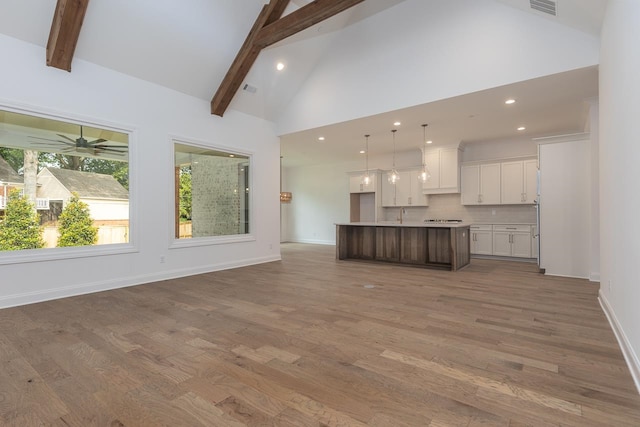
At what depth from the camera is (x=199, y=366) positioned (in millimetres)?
2174

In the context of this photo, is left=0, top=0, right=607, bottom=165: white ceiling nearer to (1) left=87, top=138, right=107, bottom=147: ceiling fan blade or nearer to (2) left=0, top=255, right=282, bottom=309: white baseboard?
(1) left=87, top=138, right=107, bottom=147: ceiling fan blade

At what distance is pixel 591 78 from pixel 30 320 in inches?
286

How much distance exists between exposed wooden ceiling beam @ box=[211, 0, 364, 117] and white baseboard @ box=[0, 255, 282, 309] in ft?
9.56

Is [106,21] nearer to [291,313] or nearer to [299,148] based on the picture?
[291,313]

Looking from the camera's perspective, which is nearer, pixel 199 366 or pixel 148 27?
pixel 199 366

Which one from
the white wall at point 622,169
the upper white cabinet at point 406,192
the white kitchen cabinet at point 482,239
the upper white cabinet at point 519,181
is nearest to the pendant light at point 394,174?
the upper white cabinet at point 406,192

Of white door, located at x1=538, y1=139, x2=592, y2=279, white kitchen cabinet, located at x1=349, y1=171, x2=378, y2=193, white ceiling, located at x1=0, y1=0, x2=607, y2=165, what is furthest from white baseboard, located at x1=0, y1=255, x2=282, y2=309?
white door, located at x1=538, y1=139, x2=592, y2=279

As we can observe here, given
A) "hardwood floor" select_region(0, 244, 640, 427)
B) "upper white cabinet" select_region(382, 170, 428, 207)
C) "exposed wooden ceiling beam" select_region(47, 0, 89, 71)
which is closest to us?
"hardwood floor" select_region(0, 244, 640, 427)

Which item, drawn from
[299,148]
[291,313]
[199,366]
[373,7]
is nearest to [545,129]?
[373,7]

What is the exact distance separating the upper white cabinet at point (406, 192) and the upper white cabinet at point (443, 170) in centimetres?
43

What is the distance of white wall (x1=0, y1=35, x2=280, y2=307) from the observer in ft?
12.5

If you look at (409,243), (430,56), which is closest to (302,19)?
(430,56)

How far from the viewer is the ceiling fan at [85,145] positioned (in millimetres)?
4273

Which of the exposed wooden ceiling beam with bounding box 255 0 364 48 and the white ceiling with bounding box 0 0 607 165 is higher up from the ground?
the exposed wooden ceiling beam with bounding box 255 0 364 48
